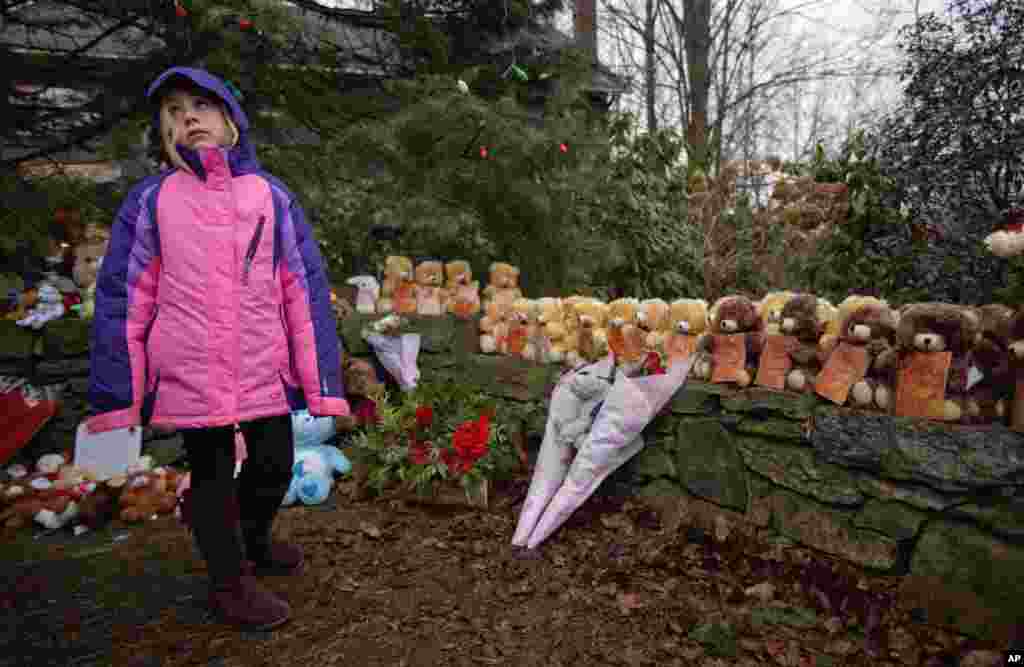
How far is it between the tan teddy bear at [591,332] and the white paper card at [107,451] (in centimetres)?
263

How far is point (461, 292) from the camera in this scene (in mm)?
4188

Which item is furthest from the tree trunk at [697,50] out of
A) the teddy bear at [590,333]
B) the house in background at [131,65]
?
the teddy bear at [590,333]

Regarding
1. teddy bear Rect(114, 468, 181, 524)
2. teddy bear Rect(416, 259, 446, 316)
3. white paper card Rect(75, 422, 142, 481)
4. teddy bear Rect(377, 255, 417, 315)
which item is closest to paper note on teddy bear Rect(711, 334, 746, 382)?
teddy bear Rect(416, 259, 446, 316)

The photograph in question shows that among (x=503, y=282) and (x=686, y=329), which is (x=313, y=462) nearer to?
(x=503, y=282)

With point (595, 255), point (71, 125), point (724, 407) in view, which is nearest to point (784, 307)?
point (724, 407)

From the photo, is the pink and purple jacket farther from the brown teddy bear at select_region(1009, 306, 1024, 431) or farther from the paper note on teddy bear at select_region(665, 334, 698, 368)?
the brown teddy bear at select_region(1009, 306, 1024, 431)

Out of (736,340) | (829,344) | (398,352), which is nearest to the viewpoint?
(829,344)

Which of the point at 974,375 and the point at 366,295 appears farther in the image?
the point at 366,295

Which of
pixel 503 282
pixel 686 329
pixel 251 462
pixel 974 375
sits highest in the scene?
pixel 503 282

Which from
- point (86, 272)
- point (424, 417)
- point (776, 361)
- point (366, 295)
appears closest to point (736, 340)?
point (776, 361)

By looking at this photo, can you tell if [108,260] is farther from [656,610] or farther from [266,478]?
[656,610]

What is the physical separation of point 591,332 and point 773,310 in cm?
90

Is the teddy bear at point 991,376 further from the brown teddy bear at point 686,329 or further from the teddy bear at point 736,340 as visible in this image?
the brown teddy bear at point 686,329

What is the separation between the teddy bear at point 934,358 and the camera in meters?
1.90
